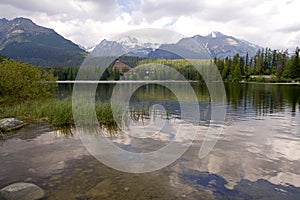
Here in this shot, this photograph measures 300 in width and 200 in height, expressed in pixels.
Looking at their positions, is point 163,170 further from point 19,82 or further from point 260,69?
point 260,69

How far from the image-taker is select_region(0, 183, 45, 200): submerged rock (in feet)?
22.8

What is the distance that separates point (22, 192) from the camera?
7055mm

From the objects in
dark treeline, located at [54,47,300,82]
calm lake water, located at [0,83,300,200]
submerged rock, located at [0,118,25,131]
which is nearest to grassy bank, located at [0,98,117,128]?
submerged rock, located at [0,118,25,131]

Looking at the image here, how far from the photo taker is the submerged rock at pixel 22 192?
694 centimetres

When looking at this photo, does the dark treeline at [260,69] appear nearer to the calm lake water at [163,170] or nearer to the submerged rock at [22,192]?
the calm lake water at [163,170]

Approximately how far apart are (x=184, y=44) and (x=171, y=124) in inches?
277

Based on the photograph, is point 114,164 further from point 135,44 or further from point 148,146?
point 135,44

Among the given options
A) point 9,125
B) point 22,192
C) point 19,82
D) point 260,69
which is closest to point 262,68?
point 260,69

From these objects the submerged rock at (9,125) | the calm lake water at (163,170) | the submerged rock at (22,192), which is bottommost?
the calm lake water at (163,170)

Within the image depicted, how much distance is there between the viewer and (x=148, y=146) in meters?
12.2

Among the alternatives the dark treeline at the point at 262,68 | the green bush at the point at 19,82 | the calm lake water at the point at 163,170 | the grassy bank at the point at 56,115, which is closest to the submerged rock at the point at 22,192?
the calm lake water at the point at 163,170

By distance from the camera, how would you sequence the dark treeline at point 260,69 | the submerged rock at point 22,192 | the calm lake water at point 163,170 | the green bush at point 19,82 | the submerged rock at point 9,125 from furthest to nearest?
1. the dark treeline at point 260,69
2. the green bush at point 19,82
3. the submerged rock at point 9,125
4. the calm lake water at point 163,170
5. the submerged rock at point 22,192

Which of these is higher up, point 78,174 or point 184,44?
point 184,44

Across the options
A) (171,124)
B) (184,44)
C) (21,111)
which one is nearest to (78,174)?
(184,44)
